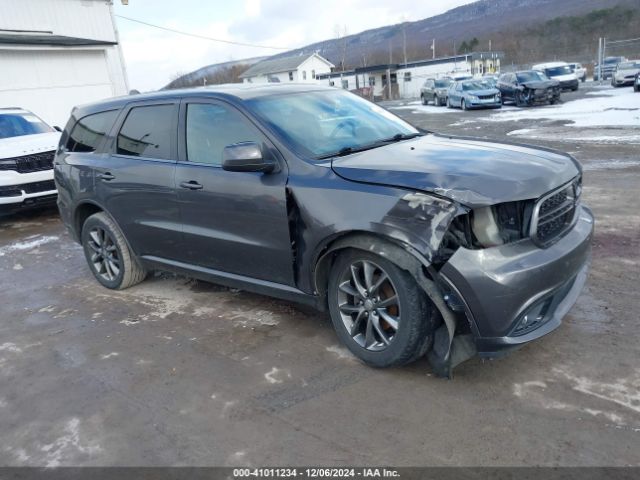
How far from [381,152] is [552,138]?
36.2 feet

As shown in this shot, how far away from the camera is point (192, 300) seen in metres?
5.02

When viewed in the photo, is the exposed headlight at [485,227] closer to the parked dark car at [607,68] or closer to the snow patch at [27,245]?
the snow patch at [27,245]

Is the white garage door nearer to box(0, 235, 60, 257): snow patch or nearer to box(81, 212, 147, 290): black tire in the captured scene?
box(0, 235, 60, 257): snow patch

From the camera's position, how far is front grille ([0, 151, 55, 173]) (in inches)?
335

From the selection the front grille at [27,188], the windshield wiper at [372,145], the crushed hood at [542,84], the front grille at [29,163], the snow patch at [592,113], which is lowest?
the snow patch at [592,113]

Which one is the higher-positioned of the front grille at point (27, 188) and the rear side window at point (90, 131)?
the rear side window at point (90, 131)

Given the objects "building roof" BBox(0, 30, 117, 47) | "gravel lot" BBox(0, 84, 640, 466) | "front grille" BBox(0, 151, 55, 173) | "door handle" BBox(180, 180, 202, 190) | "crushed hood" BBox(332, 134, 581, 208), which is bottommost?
"gravel lot" BBox(0, 84, 640, 466)

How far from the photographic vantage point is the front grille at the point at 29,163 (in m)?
8.52

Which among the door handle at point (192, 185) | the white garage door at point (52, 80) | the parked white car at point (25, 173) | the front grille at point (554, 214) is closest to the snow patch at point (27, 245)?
the parked white car at point (25, 173)

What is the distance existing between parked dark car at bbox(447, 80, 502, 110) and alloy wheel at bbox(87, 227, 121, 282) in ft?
72.7

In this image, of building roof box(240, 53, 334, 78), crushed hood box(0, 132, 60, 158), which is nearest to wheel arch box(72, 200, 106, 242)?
crushed hood box(0, 132, 60, 158)

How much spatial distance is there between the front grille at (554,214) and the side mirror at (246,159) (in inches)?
67.2

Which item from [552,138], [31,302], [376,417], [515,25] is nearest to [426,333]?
[376,417]

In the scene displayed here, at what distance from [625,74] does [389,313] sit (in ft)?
99.5
